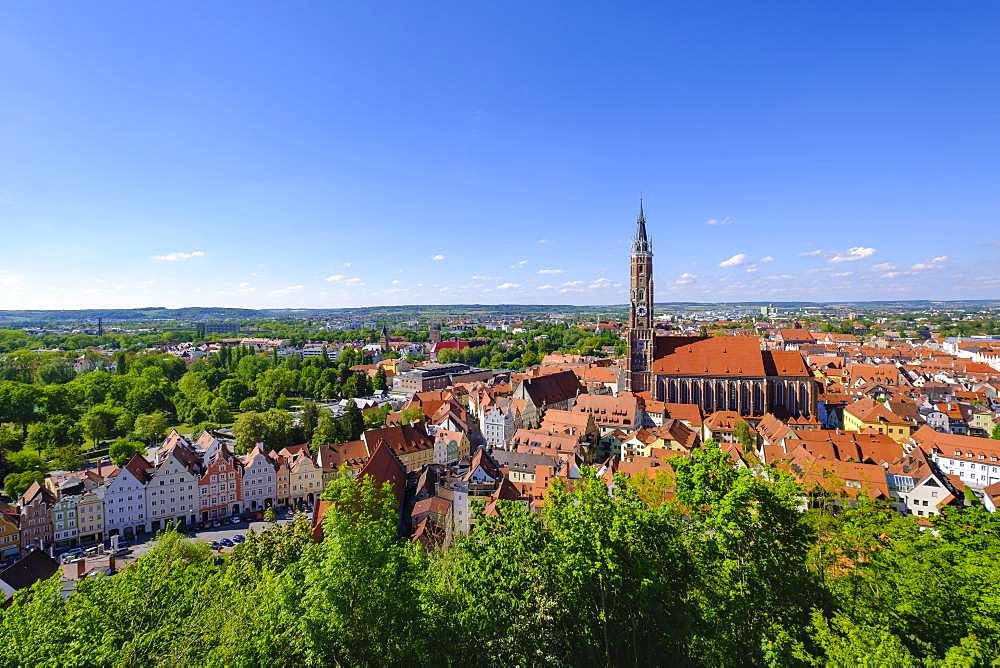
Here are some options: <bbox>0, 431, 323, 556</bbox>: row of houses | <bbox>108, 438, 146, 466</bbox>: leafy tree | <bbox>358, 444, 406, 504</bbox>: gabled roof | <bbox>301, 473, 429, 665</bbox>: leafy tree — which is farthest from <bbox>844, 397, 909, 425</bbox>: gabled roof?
<bbox>108, 438, 146, 466</bbox>: leafy tree

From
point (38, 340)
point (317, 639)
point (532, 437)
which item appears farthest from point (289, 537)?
point (38, 340)

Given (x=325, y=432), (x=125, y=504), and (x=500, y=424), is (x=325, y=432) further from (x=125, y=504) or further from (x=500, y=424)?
(x=500, y=424)

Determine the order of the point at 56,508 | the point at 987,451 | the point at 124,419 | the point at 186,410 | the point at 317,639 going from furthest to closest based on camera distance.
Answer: the point at 186,410 → the point at 124,419 → the point at 987,451 → the point at 56,508 → the point at 317,639

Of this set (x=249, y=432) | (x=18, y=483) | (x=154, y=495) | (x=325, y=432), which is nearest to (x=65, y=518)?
(x=154, y=495)

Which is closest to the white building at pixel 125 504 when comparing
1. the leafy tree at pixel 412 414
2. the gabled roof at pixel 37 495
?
the gabled roof at pixel 37 495

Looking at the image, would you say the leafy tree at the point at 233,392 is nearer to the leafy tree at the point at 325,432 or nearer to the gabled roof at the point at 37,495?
the leafy tree at the point at 325,432

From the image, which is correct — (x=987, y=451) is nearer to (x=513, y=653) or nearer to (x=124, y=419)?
(x=513, y=653)

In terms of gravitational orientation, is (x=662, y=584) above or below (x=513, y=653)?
above
